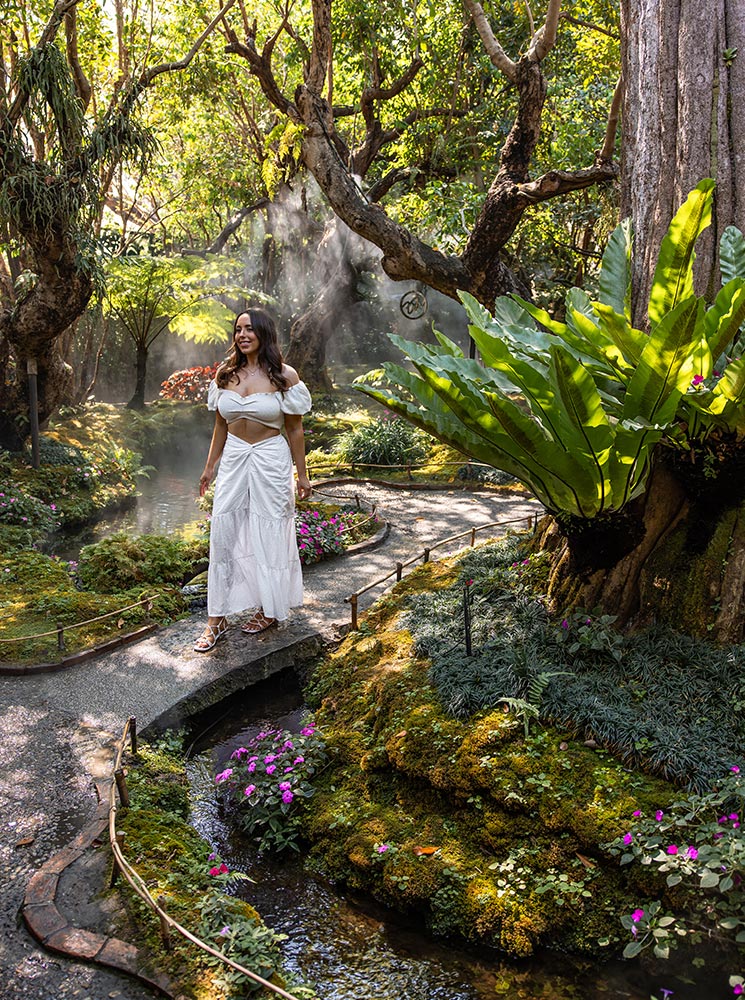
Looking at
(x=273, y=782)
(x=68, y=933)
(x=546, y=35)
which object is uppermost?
(x=546, y=35)

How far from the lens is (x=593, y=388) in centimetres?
324

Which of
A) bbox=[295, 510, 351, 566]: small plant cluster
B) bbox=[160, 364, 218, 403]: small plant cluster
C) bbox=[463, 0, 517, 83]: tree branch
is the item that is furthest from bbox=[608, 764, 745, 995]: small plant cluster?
bbox=[160, 364, 218, 403]: small plant cluster

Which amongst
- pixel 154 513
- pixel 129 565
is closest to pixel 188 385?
pixel 154 513

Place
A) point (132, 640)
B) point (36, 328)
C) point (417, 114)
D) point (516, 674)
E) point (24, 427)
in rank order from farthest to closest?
point (417, 114)
point (24, 427)
point (36, 328)
point (132, 640)
point (516, 674)

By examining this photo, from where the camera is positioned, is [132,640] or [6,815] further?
[132,640]

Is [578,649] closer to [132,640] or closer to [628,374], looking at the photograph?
[628,374]

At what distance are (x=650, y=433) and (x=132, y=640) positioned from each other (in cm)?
360

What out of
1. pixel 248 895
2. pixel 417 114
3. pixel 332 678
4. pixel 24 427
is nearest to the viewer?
pixel 248 895

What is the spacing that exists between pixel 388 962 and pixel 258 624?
2.77m

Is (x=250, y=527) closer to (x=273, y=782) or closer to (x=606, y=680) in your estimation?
(x=273, y=782)

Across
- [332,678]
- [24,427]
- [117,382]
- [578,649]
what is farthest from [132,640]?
[117,382]

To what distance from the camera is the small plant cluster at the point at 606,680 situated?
11.0 ft

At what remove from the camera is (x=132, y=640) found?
550 centimetres

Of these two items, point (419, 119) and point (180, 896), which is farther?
point (419, 119)
